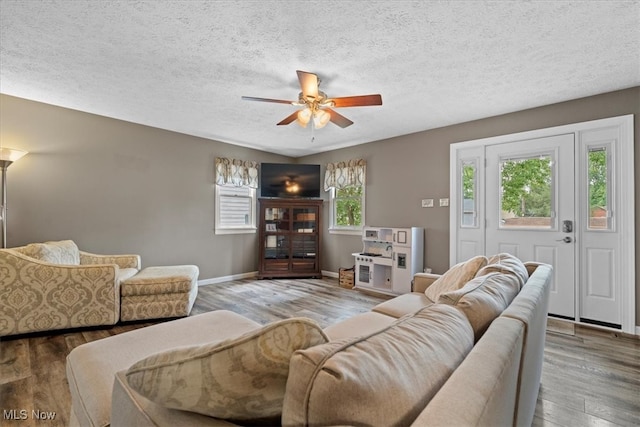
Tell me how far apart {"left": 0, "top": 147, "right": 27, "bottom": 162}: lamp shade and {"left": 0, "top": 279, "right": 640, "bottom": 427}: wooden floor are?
5.87 ft

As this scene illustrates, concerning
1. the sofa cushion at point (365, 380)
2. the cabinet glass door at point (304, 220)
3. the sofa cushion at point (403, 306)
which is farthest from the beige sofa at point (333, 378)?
the cabinet glass door at point (304, 220)

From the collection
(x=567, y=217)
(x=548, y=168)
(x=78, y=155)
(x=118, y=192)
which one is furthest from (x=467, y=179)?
(x=78, y=155)

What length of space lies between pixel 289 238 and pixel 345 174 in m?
1.58

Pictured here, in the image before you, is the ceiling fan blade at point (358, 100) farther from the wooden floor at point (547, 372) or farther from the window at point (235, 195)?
the window at point (235, 195)

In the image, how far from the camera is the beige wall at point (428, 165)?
3070 millimetres

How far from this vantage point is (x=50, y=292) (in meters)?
2.77

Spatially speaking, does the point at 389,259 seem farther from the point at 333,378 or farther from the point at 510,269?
the point at 333,378

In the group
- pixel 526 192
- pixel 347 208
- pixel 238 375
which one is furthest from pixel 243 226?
pixel 238 375

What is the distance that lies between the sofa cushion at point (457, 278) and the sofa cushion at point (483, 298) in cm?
51

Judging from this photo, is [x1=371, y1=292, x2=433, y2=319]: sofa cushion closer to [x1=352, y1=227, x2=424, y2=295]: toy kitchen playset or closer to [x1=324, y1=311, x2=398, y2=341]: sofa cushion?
[x1=324, y1=311, x2=398, y2=341]: sofa cushion

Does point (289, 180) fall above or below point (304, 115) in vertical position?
below

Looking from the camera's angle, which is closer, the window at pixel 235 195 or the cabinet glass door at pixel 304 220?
the window at pixel 235 195

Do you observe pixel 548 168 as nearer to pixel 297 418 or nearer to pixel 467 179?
pixel 467 179

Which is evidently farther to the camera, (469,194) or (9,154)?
(469,194)
